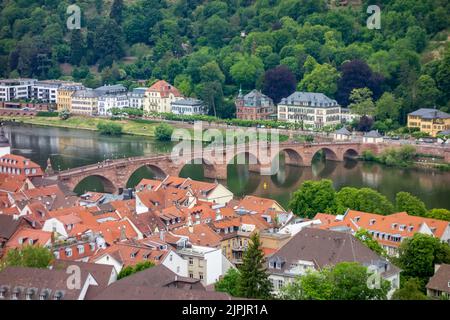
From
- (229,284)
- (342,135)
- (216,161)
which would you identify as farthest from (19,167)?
(342,135)

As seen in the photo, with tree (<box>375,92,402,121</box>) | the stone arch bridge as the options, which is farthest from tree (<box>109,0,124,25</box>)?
the stone arch bridge

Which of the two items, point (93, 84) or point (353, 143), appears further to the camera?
point (93, 84)

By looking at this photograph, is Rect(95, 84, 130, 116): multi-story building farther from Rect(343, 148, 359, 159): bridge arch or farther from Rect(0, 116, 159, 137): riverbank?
Rect(343, 148, 359, 159): bridge arch

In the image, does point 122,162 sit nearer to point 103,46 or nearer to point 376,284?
point 376,284

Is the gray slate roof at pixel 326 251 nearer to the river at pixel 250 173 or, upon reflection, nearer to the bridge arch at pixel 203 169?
the river at pixel 250 173

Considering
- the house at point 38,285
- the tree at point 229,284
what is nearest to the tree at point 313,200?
the tree at point 229,284

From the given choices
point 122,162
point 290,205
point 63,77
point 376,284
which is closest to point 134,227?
point 290,205
